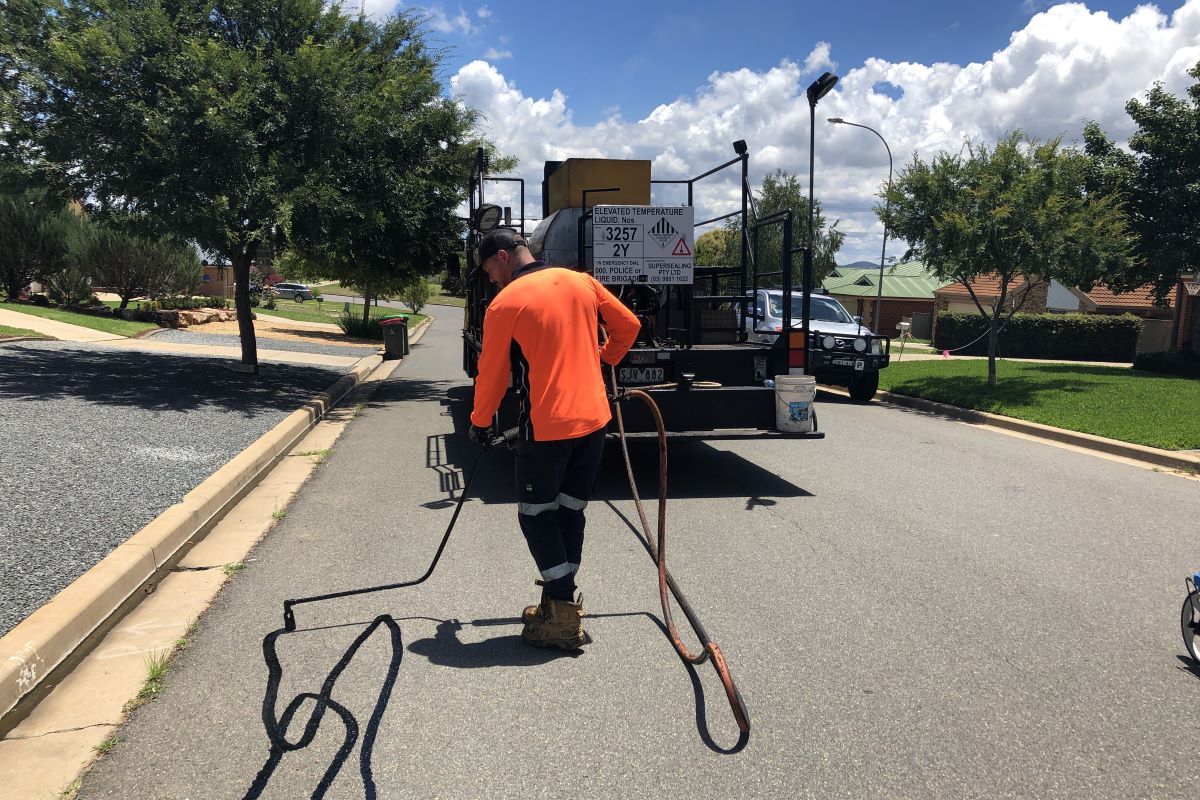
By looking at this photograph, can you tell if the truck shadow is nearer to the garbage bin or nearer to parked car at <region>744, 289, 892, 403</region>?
parked car at <region>744, 289, 892, 403</region>

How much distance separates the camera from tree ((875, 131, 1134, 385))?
14086 mm

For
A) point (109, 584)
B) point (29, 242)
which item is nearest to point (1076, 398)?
point (109, 584)

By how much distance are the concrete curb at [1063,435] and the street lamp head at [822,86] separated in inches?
214

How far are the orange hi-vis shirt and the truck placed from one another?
9.59 ft

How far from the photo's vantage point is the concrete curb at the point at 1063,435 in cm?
935

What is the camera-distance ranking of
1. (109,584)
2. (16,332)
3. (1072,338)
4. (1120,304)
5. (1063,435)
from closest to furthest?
(109,584) → (1063,435) → (16,332) → (1072,338) → (1120,304)

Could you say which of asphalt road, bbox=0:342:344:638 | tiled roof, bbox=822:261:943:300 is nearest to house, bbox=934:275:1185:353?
tiled roof, bbox=822:261:943:300

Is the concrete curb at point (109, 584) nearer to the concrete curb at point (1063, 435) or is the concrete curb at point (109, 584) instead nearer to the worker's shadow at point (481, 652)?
the worker's shadow at point (481, 652)

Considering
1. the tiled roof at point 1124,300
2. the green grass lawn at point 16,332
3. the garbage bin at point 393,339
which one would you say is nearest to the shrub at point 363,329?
the garbage bin at point 393,339

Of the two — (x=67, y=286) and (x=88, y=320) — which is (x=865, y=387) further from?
(x=67, y=286)

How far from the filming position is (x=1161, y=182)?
21422 mm

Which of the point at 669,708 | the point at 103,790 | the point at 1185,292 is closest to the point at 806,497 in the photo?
the point at 669,708

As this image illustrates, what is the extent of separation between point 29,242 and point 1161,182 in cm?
2899

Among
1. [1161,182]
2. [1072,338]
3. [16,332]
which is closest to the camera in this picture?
[16,332]
